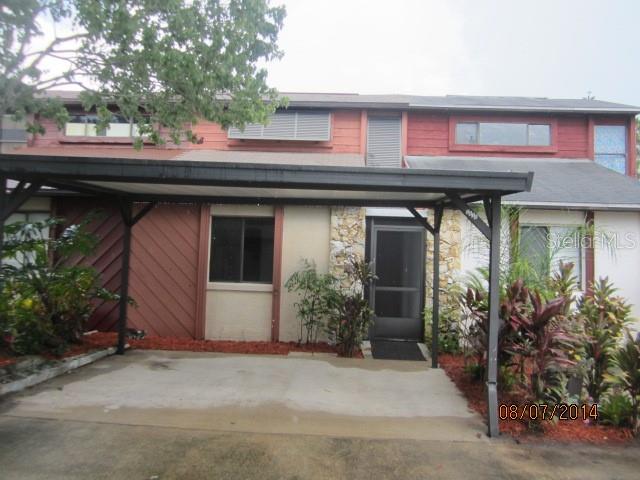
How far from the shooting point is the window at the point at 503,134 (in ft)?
33.7

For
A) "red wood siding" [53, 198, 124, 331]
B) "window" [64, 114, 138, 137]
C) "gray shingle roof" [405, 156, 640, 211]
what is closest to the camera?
"gray shingle roof" [405, 156, 640, 211]

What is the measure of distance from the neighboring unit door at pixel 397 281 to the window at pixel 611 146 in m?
5.74

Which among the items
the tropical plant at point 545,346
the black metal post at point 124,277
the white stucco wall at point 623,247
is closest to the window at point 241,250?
the black metal post at point 124,277

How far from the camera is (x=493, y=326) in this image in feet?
14.5

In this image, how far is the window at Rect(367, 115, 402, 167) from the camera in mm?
9828

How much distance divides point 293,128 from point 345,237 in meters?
3.48

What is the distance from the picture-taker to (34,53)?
598 centimetres

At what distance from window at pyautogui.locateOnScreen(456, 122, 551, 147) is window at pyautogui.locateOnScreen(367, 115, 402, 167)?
1627mm

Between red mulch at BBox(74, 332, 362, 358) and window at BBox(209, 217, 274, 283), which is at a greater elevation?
window at BBox(209, 217, 274, 283)

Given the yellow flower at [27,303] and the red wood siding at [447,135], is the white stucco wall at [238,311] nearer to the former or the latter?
the yellow flower at [27,303]

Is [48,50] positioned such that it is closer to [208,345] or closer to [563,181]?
[208,345]

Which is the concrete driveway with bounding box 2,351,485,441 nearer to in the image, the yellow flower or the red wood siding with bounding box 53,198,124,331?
the yellow flower

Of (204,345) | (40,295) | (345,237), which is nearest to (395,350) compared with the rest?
(345,237)

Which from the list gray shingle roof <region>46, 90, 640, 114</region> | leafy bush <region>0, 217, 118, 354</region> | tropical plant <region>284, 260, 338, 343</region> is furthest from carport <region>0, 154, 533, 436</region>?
gray shingle roof <region>46, 90, 640, 114</region>
